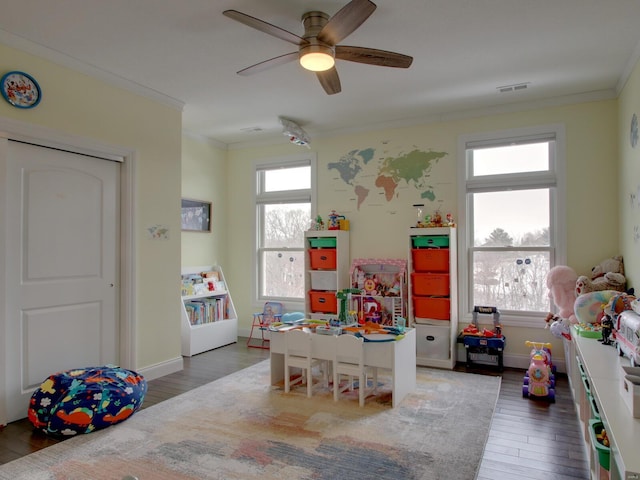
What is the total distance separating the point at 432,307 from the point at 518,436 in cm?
181

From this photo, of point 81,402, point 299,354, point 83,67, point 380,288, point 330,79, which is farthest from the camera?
point 380,288

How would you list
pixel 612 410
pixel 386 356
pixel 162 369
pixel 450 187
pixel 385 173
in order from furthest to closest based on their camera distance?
pixel 385 173 → pixel 450 187 → pixel 162 369 → pixel 386 356 → pixel 612 410

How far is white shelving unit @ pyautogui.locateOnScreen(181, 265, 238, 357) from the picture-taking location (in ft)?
16.6

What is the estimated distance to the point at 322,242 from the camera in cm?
531

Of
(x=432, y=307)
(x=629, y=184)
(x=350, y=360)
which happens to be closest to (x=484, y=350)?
(x=432, y=307)

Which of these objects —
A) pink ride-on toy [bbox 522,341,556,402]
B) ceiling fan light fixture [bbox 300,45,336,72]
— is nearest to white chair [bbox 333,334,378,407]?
pink ride-on toy [bbox 522,341,556,402]

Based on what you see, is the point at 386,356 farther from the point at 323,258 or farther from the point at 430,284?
the point at 323,258

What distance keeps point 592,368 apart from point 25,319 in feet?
12.1

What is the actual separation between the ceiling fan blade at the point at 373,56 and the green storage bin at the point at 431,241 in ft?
7.11

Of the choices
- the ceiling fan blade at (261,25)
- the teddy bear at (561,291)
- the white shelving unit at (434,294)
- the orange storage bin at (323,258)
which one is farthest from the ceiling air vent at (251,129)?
the teddy bear at (561,291)

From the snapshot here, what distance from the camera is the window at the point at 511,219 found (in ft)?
14.6

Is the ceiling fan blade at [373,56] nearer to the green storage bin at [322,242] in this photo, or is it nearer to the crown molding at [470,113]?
the crown molding at [470,113]

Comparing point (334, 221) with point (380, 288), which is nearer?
point (380, 288)

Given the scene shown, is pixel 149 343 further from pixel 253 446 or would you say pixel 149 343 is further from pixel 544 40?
pixel 544 40
